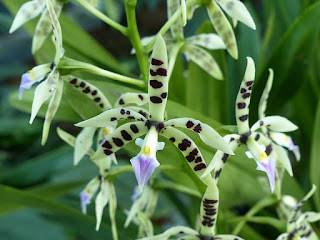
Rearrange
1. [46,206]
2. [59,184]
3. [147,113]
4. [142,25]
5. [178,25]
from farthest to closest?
[142,25]
[59,184]
[46,206]
[178,25]
[147,113]

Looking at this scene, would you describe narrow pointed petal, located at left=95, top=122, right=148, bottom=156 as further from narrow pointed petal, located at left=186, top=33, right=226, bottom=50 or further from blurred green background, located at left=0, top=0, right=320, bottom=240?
narrow pointed petal, located at left=186, top=33, right=226, bottom=50

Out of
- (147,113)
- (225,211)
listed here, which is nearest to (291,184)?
(225,211)

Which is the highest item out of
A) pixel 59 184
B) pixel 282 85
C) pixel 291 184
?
pixel 282 85

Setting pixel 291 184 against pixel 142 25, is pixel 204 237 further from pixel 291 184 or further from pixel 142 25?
pixel 142 25

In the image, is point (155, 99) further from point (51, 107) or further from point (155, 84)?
point (51, 107)

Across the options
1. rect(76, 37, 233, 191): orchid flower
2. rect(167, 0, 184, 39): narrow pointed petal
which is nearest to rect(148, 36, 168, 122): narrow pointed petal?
rect(76, 37, 233, 191): orchid flower

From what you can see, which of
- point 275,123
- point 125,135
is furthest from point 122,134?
point 275,123
